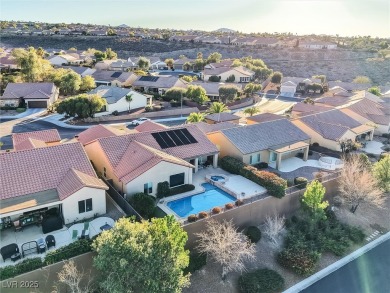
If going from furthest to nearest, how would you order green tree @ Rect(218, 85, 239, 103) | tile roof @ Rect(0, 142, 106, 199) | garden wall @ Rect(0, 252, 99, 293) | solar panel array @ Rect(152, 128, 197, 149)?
green tree @ Rect(218, 85, 239, 103)
solar panel array @ Rect(152, 128, 197, 149)
tile roof @ Rect(0, 142, 106, 199)
garden wall @ Rect(0, 252, 99, 293)

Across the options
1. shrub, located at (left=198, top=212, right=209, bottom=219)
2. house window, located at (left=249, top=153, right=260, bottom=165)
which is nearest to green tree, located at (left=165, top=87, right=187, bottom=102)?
house window, located at (left=249, top=153, right=260, bottom=165)

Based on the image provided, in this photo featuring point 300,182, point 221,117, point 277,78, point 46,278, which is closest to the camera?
point 46,278

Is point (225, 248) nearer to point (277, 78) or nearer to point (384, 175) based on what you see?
point (384, 175)

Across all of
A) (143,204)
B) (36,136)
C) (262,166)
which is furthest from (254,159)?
(36,136)

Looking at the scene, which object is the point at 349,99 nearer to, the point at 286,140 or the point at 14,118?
the point at 286,140

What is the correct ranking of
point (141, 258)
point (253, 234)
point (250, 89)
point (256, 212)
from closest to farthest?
point (141, 258) < point (253, 234) < point (256, 212) < point (250, 89)

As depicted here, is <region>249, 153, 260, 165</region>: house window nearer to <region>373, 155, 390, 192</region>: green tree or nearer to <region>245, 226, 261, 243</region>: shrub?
<region>245, 226, 261, 243</region>: shrub
